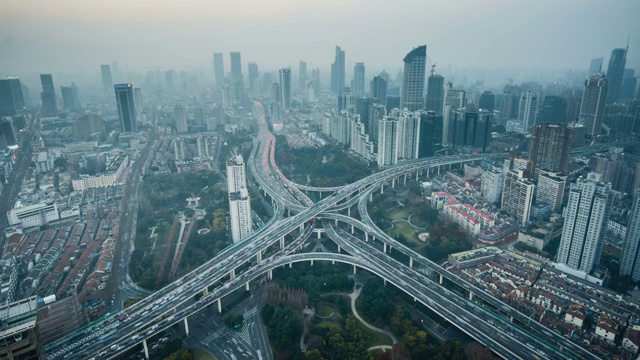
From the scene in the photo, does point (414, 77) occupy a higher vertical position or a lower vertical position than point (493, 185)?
higher

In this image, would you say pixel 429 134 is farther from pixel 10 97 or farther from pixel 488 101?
pixel 10 97

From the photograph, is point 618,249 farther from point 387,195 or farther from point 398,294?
point 387,195

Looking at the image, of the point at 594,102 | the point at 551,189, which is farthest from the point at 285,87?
the point at 551,189

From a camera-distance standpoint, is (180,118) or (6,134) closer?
(6,134)

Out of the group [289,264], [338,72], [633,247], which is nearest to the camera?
[633,247]

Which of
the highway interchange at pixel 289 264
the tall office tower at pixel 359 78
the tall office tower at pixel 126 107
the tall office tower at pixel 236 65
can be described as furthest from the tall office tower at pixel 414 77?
the tall office tower at pixel 236 65

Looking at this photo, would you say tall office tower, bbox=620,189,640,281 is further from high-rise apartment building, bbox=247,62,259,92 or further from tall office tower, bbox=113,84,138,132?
high-rise apartment building, bbox=247,62,259,92

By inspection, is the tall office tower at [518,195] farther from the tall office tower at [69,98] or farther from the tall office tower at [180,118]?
the tall office tower at [69,98]

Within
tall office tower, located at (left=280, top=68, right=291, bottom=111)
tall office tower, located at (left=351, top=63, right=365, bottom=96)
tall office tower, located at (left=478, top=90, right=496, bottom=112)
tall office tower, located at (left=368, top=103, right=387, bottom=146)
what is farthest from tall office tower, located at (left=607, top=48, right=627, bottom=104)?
tall office tower, located at (left=280, top=68, right=291, bottom=111)
